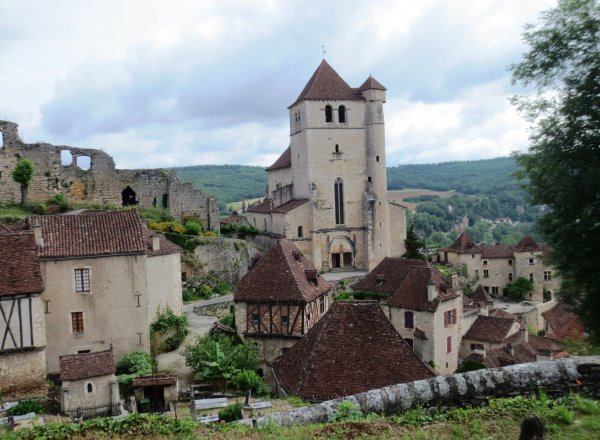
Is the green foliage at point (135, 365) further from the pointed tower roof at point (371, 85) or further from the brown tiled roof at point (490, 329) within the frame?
the pointed tower roof at point (371, 85)

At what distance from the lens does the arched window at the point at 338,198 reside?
4575 cm

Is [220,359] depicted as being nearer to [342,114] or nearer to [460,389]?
[460,389]

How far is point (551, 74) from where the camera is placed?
1348 cm

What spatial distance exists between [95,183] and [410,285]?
86.6 ft

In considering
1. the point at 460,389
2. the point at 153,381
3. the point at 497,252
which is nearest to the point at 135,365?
the point at 153,381

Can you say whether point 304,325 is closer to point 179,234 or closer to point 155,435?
point 155,435

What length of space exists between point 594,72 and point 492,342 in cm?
2369

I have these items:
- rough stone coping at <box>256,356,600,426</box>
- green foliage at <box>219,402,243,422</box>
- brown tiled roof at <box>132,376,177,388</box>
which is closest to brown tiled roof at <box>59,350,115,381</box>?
brown tiled roof at <box>132,376,177,388</box>

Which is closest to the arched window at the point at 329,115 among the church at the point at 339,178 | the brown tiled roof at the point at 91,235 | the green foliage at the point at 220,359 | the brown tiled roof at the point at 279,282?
the church at the point at 339,178

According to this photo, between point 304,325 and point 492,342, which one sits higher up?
point 304,325

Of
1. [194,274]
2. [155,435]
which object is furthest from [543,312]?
[155,435]

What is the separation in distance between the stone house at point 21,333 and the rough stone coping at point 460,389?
43.0ft

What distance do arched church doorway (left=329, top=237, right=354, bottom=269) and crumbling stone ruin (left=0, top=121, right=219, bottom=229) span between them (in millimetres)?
10481

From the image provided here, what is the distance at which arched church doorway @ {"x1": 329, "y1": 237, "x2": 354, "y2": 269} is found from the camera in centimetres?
4578
